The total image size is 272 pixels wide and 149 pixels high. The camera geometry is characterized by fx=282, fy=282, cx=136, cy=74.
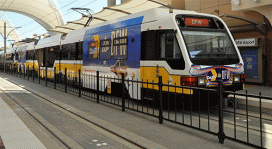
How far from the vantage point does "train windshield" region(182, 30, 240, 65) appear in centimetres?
802

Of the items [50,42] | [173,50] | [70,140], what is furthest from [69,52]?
[70,140]

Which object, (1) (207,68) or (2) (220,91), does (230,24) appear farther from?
(2) (220,91)

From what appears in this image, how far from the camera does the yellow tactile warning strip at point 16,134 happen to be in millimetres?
4976

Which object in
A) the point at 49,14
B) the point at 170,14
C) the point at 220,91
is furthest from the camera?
the point at 49,14

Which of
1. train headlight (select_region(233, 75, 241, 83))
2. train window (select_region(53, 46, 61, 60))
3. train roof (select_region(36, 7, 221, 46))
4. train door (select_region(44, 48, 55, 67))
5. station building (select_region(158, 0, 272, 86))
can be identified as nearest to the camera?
train headlight (select_region(233, 75, 241, 83))

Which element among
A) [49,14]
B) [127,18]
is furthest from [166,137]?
[49,14]

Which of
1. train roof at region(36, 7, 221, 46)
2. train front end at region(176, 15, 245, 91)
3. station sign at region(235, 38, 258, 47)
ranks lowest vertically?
train front end at region(176, 15, 245, 91)

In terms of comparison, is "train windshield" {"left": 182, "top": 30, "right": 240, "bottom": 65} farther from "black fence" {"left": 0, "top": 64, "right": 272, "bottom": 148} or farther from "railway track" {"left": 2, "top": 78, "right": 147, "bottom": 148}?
"railway track" {"left": 2, "top": 78, "right": 147, "bottom": 148}

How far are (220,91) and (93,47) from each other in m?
8.78

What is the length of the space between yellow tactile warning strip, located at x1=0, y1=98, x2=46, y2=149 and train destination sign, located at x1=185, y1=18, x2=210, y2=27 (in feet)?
17.5

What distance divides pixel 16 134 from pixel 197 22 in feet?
19.4

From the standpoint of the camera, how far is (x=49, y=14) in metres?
50.2

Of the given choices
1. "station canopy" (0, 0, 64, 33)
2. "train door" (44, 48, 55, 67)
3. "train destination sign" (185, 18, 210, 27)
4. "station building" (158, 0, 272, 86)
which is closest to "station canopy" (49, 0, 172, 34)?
"train door" (44, 48, 55, 67)

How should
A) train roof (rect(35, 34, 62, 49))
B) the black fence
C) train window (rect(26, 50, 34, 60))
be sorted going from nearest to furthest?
the black fence < train roof (rect(35, 34, 62, 49)) < train window (rect(26, 50, 34, 60))
